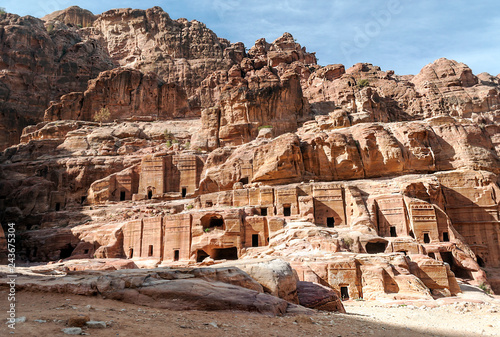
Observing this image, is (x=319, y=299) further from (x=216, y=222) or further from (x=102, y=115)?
(x=102, y=115)

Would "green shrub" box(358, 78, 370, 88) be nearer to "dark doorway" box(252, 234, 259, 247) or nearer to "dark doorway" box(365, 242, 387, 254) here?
"dark doorway" box(365, 242, 387, 254)

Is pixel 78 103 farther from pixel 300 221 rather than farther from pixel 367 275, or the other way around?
pixel 367 275

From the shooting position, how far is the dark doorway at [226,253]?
114 feet

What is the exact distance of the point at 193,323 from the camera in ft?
32.9

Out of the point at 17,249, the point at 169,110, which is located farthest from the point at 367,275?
the point at 169,110

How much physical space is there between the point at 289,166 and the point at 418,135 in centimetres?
1468

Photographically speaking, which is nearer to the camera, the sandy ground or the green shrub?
the sandy ground

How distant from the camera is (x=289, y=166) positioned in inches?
1650

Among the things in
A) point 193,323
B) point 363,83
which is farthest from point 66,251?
point 363,83

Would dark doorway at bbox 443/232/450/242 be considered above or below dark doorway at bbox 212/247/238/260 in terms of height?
above

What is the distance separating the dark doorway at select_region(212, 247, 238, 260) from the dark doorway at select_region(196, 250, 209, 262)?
102 centimetres

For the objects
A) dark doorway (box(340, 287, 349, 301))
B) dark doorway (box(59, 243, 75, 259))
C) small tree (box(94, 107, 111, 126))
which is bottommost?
dark doorway (box(340, 287, 349, 301))

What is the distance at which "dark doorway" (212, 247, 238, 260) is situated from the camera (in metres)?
34.9

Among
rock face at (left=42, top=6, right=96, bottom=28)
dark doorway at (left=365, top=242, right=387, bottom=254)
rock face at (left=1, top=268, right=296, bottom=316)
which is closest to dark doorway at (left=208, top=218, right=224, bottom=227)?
dark doorway at (left=365, top=242, right=387, bottom=254)
